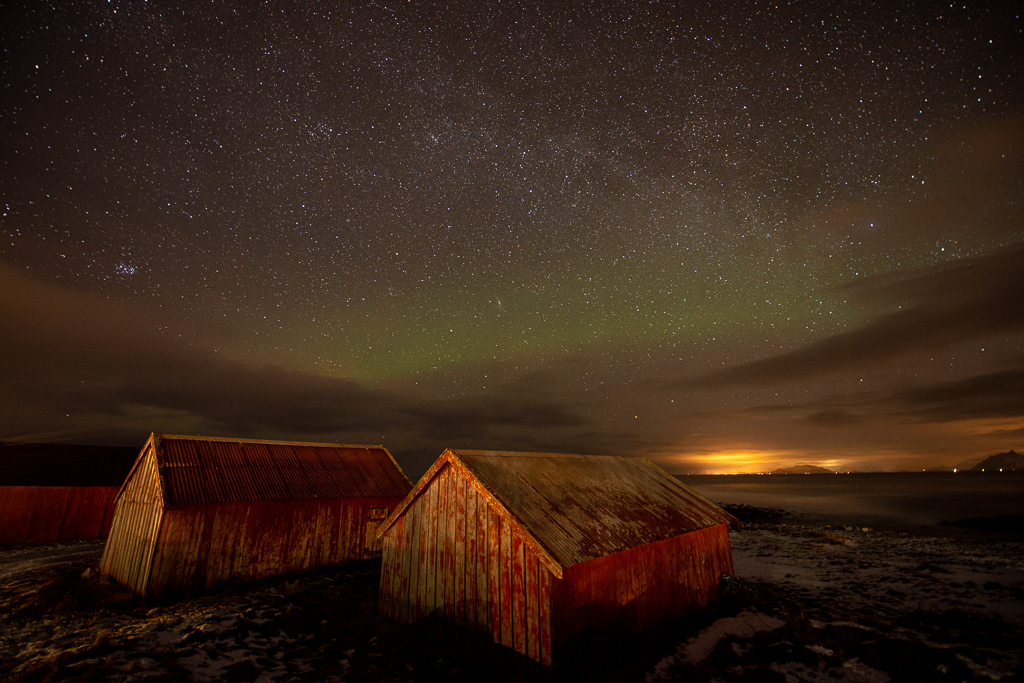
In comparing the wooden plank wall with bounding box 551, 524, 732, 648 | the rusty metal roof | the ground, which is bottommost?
the ground

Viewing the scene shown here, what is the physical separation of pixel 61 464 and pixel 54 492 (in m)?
2.52

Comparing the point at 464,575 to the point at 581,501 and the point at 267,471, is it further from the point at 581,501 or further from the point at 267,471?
the point at 267,471

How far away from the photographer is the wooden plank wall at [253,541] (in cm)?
1491

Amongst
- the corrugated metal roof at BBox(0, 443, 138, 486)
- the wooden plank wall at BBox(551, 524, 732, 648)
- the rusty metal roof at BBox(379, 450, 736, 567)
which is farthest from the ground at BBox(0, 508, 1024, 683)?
the corrugated metal roof at BBox(0, 443, 138, 486)

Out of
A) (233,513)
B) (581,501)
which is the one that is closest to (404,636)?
(581,501)

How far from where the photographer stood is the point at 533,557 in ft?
31.2

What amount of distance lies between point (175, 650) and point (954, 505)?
8656cm

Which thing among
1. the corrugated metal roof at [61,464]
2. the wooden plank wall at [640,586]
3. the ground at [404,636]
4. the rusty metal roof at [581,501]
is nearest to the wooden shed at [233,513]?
the ground at [404,636]

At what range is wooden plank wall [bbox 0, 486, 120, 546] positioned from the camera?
25.8 m

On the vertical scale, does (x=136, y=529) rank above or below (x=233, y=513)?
below

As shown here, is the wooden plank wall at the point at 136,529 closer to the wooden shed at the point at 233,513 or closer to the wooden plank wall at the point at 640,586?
the wooden shed at the point at 233,513

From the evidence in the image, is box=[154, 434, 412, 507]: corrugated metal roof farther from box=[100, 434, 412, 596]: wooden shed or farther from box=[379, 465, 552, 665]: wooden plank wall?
box=[379, 465, 552, 665]: wooden plank wall

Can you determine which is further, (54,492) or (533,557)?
(54,492)

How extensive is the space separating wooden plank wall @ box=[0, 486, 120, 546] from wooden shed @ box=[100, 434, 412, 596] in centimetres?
A: 1443
